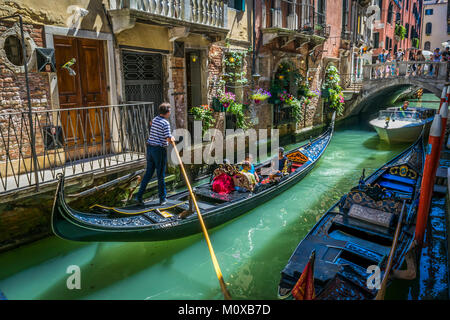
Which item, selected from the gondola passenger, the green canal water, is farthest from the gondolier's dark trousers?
the gondola passenger

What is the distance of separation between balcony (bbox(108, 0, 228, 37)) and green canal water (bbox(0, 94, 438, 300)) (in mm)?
3527

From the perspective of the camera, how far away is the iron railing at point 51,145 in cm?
451

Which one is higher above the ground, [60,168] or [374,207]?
[60,168]

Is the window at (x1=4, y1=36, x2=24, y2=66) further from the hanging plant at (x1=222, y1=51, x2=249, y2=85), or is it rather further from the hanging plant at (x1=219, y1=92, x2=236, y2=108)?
the hanging plant at (x1=222, y1=51, x2=249, y2=85)

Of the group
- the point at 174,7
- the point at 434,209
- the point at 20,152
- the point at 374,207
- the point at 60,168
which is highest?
the point at 174,7

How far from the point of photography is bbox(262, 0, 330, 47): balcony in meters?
9.83

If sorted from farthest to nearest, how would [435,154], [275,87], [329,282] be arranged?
[275,87] < [435,154] < [329,282]

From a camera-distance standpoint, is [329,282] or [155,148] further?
[155,148]

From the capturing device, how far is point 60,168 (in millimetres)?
5113

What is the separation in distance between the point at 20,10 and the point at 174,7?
2.52m

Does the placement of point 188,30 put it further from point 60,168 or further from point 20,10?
point 60,168

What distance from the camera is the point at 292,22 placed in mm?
10680

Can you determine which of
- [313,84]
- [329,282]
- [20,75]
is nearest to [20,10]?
[20,75]

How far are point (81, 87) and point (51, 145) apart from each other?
44.9 inches
